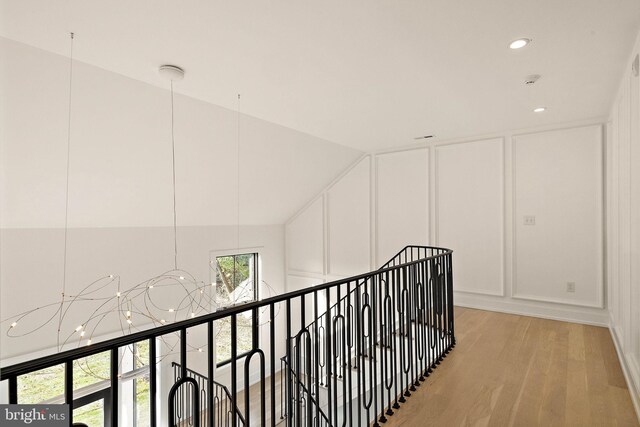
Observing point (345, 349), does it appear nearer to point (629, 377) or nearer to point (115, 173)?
point (629, 377)

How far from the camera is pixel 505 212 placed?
502cm

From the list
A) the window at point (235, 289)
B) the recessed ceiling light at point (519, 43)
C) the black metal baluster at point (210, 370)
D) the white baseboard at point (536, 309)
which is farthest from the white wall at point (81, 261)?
the recessed ceiling light at point (519, 43)

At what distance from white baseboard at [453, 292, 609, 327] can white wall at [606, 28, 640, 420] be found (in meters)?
0.49

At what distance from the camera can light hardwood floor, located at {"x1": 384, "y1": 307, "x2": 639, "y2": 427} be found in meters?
2.33

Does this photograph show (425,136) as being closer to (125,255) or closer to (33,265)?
(125,255)

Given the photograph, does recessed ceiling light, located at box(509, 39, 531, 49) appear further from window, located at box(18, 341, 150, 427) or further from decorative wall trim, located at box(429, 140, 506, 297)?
window, located at box(18, 341, 150, 427)

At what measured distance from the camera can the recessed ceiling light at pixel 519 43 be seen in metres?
2.50

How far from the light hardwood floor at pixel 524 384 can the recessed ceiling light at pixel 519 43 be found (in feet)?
8.44

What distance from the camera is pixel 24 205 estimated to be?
3.84 m

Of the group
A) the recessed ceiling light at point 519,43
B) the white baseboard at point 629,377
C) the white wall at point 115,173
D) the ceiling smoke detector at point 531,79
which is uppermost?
the recessed ceiling light at point 519,43

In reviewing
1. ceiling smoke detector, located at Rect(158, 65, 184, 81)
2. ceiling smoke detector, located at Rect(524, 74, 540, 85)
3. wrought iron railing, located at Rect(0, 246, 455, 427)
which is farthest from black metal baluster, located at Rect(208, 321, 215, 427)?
ceiling smoke detector, located at Rect(524, 74, 540, 85)

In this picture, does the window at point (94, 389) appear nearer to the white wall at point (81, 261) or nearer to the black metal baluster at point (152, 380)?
the white wall at point (81, 261)

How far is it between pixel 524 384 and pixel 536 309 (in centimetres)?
239

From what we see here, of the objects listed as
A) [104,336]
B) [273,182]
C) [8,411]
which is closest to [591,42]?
[8,411]
